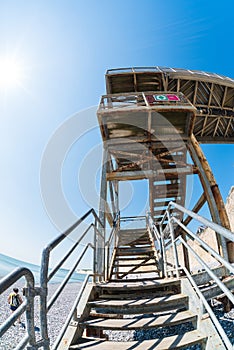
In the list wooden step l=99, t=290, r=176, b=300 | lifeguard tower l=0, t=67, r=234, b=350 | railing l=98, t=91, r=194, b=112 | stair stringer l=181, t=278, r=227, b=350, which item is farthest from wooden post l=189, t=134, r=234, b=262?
stair stringer l=181, t=278, r=227, b=350

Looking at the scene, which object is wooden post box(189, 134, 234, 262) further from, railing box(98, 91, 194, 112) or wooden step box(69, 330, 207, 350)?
wooden step box(69, 330, 207, 350)

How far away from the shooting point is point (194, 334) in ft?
6.37

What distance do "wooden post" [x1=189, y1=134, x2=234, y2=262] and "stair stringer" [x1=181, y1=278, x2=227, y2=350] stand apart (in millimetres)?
3052

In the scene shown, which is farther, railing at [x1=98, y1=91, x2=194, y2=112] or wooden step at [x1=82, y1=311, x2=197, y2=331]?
railing at [x1=98, y1=91, x2=194, y2=112]

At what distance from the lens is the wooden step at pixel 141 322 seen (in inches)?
83.0

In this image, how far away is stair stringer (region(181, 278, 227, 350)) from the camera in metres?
1.73

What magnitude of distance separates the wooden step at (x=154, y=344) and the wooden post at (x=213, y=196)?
3.57m

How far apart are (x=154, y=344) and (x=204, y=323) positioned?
1.60 ft

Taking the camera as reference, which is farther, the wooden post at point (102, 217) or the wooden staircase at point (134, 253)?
the wooden staircase at point (134, 253)

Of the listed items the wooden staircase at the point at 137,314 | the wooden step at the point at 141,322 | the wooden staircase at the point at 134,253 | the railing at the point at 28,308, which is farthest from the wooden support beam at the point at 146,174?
the railing at the point at 28,308

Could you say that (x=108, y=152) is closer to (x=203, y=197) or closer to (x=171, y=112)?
(x=171, y=112)

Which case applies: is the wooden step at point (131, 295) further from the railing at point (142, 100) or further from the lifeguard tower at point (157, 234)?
the railing at point (142, 100)

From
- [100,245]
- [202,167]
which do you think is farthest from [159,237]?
[202,167]

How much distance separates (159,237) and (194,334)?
7.18ft
